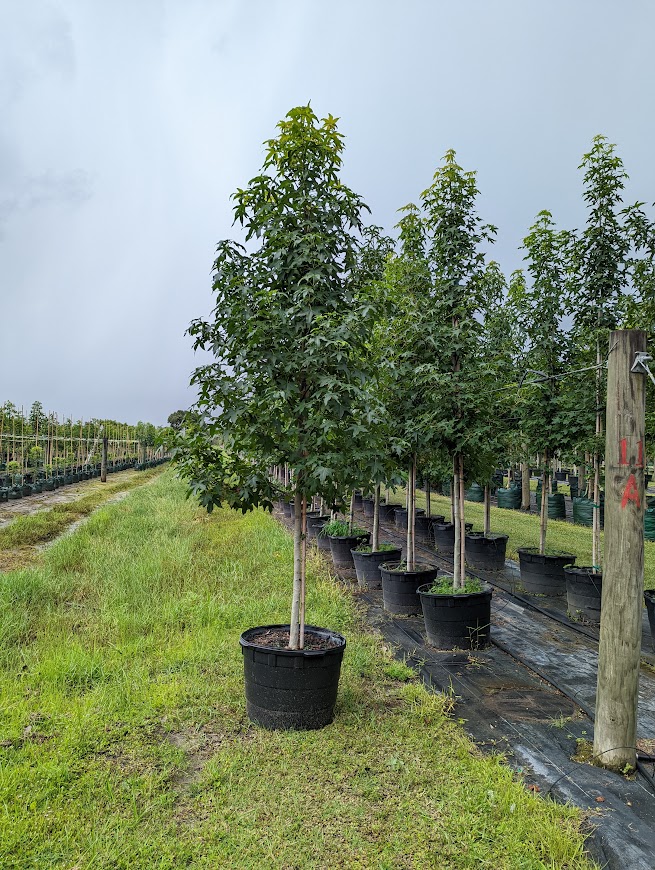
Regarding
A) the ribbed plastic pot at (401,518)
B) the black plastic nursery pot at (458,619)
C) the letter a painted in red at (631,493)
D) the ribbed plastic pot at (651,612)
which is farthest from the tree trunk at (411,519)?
the ribbed plastic pot at (401,518)

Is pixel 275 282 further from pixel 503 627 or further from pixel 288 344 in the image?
pixel 503 627

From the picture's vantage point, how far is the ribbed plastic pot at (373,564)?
7.68 metres

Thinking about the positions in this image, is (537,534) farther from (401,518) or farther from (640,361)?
(640,361)

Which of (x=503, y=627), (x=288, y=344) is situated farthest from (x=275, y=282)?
(x=503, y=627)

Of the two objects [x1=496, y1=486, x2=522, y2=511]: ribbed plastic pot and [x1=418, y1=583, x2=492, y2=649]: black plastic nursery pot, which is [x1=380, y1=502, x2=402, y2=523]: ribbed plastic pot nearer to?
[x1=496, y1=486, x2=522, y2=511]: ribbed plastic pot

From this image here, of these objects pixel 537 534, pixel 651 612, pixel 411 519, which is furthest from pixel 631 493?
pixel 537 534

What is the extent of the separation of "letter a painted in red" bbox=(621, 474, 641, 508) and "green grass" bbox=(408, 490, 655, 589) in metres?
5.52

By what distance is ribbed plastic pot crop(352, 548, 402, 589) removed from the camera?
768 cm

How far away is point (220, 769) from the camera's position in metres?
3.17

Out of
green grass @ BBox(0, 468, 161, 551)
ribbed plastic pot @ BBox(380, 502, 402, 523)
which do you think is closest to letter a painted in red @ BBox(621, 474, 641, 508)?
ribbed plastic pot @ BBox(380, 502, 402, 523)

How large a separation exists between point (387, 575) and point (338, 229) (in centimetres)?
386

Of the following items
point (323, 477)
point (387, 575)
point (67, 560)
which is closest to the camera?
point (323, 477)

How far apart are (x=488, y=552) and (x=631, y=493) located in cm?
597

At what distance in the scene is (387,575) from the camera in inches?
255
